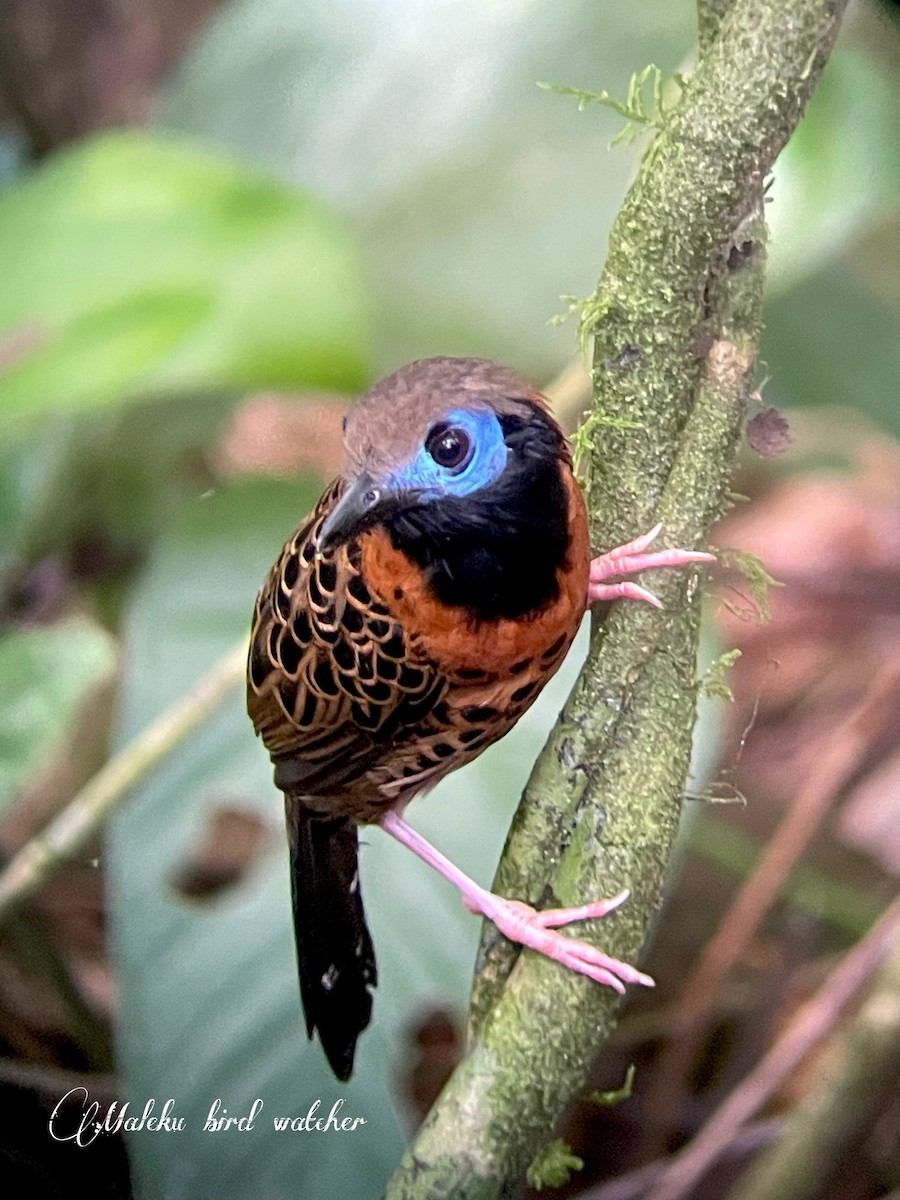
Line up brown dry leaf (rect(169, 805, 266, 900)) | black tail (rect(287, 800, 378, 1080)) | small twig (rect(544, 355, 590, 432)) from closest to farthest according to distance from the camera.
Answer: black tail (rect(287, 800, 378, 1080)) → small twig (rect(544, 355, 590, 432)) → brown dry leaf (rect(169, 805, 266, 900))

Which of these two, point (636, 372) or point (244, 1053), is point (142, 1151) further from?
point (636, 372)

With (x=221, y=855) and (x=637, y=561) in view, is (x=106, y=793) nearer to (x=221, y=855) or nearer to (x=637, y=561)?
(x=221, y=855)

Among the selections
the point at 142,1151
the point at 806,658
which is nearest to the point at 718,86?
the point at 142,1151

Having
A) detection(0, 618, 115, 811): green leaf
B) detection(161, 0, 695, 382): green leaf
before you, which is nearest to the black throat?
detection(0, 618, 115, 811): green leaf

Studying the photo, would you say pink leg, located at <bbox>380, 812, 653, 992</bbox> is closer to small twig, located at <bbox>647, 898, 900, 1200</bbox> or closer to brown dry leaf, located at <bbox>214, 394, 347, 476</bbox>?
small twig, located at <bbox>647, 898, 900, 1200</bbox>

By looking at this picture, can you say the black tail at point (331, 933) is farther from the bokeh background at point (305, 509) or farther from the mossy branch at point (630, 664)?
the mossy branch at point (630, 664)

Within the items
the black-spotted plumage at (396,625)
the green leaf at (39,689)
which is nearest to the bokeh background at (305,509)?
the green leaf at (39,689)

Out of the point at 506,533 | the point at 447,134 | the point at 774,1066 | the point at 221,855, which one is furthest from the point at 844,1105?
the point at 447,134
